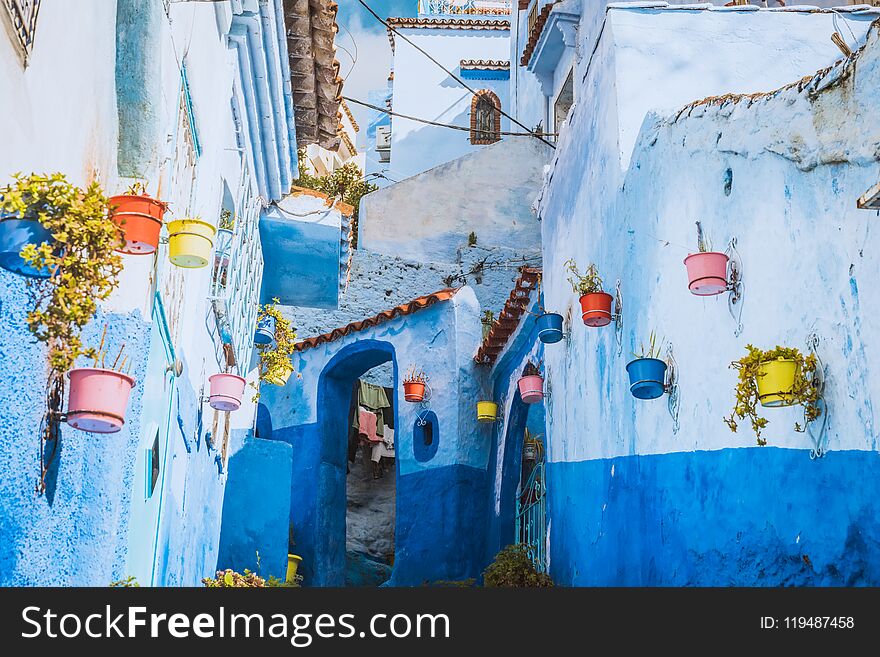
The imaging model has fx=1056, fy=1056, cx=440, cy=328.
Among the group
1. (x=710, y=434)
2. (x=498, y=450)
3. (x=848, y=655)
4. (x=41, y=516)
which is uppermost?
(x=498, y=450)

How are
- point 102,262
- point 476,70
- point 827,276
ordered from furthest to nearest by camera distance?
point 476,70
point 827,276
point 102,262

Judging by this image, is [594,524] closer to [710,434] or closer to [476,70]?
[710,434]

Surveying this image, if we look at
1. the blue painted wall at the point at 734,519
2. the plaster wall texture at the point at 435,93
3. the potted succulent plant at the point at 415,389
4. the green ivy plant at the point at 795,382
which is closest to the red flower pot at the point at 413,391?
the potted succulent plant at the point at 415,389

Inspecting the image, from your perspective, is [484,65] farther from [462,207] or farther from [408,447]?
[408,447]

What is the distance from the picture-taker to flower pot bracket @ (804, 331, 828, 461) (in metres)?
5.52

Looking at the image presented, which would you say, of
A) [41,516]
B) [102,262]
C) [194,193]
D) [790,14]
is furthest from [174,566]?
[790,14]

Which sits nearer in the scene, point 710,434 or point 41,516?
point 41,516

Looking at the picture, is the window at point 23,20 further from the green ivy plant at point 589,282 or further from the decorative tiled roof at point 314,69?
the decorative tiled roof at point 314,69

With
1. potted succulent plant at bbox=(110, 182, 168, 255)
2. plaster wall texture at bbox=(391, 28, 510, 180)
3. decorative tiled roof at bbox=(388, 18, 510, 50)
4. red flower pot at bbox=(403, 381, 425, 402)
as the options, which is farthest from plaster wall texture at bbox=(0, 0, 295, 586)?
decorative tiled roof at bbox=(388, 18, 510, 50)

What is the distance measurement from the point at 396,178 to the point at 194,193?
19.9m

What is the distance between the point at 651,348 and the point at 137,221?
14.6 ft

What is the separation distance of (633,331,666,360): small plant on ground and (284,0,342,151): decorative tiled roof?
4412 millimetres

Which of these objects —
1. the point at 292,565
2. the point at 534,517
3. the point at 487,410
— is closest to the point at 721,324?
the point at 534,517

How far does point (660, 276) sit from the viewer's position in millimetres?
7902
